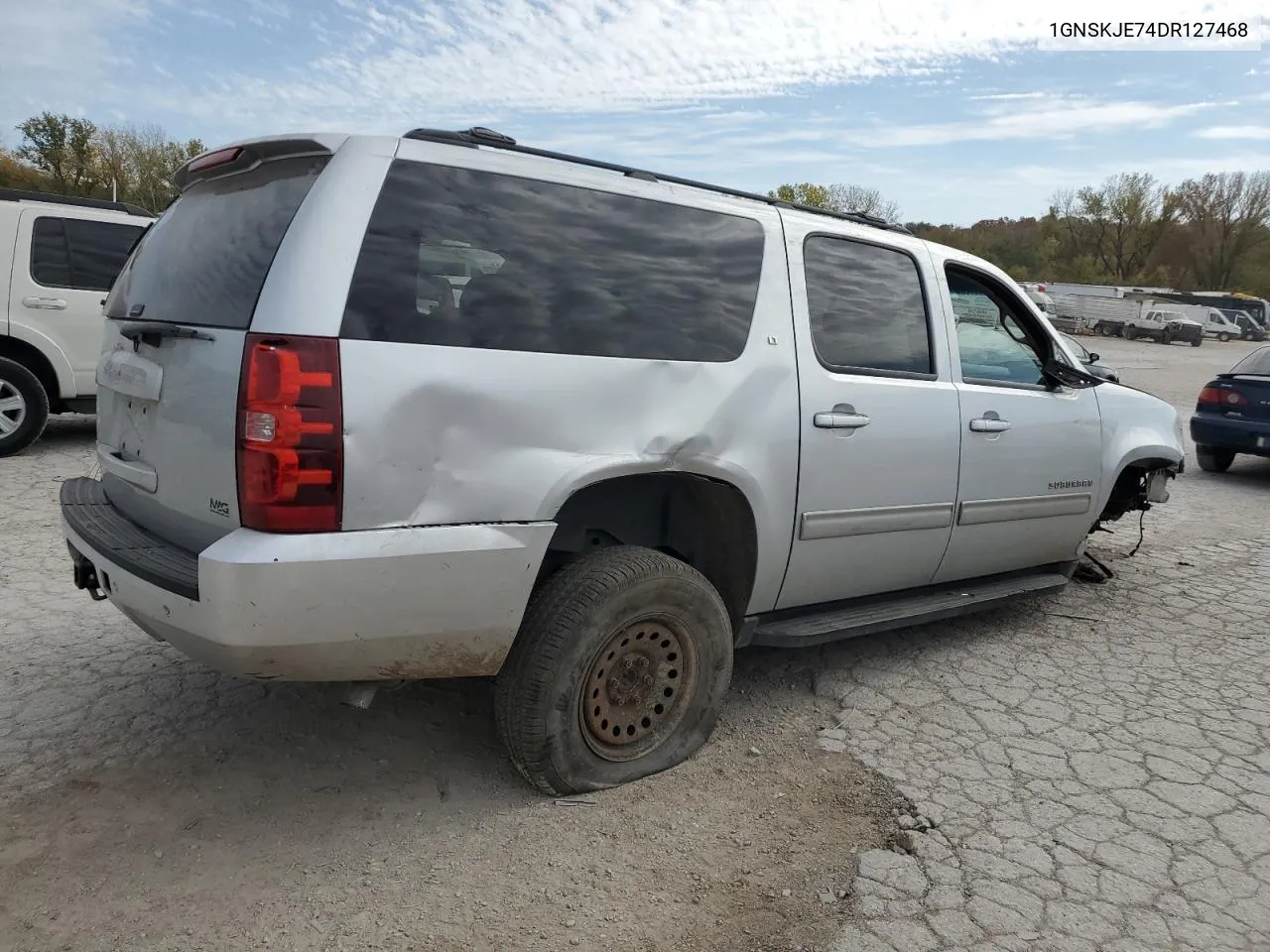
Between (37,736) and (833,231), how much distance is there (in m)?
3.33

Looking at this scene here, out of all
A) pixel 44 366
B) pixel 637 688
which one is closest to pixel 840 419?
pixel 637 688

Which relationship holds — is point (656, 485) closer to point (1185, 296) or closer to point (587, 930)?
point (587, 930)

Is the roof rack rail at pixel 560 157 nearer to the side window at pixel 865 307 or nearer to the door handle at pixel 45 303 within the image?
the side window at pixel 865 307

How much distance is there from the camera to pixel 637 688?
309 cm

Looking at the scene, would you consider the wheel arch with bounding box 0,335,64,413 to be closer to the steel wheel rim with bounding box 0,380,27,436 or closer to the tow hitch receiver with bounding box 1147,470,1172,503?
the steel wheel rim with bounding box 0,380,27,436

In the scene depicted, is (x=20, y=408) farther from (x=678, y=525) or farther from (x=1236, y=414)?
(x=1236, y=414)

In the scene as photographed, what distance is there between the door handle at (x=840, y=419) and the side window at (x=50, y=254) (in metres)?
7.14

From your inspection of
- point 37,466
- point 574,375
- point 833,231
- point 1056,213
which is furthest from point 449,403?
point 1056,213

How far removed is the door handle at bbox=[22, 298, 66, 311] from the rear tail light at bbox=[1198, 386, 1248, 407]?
10.5 meters

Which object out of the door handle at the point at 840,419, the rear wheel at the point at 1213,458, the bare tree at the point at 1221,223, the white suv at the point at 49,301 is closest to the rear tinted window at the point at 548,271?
the door handle at the point at 840,419

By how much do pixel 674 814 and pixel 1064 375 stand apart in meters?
2.89

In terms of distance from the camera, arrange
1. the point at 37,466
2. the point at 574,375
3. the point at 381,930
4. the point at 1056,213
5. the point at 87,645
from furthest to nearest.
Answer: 1. the point at 1056,213
2. the point at 37,466
3. the point at 87,645
4. the point at 574,375
5. the point at 381,930

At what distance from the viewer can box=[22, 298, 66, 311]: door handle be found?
782 cm

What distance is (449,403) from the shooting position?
254 cm
